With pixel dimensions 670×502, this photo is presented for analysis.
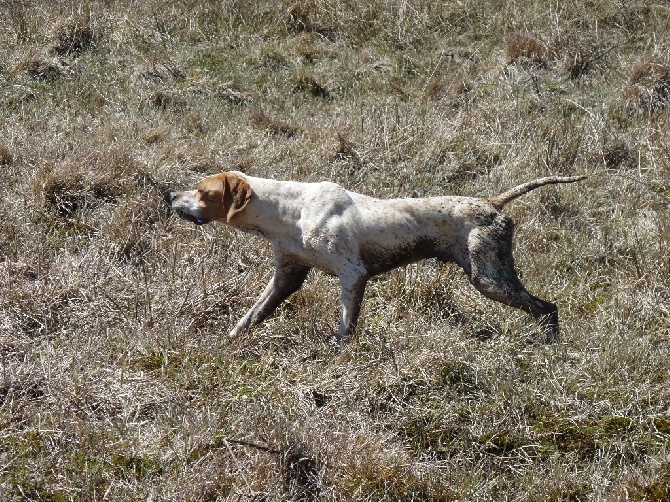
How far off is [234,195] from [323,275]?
46.4 inches

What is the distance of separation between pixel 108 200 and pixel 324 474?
4.09 metres

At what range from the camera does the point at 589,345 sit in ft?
18.9

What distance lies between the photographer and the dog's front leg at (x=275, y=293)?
5957 mm

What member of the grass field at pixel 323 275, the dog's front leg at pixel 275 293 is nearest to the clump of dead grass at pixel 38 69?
the grass field at pixel 323 275

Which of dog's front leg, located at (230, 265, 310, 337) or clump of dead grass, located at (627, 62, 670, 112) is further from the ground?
dog's front leg, located at (230, 265, 310, 337)

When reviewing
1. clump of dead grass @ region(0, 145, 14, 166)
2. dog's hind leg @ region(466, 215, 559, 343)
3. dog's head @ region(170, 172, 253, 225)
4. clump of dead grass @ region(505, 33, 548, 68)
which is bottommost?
clump of dead grass @ region(505, 33, 548, 68)

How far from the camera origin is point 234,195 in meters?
5.72

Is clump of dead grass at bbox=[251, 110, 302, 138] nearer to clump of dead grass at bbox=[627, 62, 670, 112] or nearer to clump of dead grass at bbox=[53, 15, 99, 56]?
clump of dead grass at bbox=[53, 15, 99, 56]

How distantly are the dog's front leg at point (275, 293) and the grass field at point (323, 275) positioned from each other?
13 centimetres

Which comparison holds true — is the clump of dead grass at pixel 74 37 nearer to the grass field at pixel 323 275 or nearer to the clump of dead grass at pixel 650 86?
the grass field at pixel 323 275

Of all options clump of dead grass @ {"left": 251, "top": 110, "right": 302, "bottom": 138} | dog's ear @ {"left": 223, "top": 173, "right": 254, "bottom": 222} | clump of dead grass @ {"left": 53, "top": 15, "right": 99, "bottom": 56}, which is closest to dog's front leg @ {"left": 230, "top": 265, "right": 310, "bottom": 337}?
dog's ear @ {"left": 223, "top": 173, "right": 254, "bottom": 222}

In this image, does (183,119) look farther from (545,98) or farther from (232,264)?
(545,98)

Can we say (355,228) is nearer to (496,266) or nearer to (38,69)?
(496,266)

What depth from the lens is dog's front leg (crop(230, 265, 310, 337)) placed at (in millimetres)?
5957
